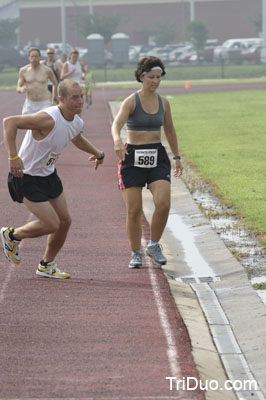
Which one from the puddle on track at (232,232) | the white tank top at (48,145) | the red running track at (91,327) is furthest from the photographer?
the puddle on track at (232,232)

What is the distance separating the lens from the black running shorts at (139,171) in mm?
8781

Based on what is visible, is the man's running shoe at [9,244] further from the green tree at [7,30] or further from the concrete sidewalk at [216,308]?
the green tree at [7,30]

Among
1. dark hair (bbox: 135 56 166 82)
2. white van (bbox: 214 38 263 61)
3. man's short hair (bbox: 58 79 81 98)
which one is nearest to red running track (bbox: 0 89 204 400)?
man's short hair (bbox: 58 79 81 98)

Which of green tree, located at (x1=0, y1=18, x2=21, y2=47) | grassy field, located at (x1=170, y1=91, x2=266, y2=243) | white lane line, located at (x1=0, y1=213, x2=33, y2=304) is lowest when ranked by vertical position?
grassy field, located at (x1=170, y1=91, x2=266, y2=243)

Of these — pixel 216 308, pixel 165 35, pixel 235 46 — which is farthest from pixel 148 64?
pixel 165 35

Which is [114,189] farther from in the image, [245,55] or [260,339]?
[245,55]

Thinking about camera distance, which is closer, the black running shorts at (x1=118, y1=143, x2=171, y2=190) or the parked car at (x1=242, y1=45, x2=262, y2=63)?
the black running shorts at (x1=118, y1=143, x2=171, y2=190)

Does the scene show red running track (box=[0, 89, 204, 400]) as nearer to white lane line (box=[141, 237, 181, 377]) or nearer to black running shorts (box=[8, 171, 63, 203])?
white lane line (box=[141, 237, 181, 377])

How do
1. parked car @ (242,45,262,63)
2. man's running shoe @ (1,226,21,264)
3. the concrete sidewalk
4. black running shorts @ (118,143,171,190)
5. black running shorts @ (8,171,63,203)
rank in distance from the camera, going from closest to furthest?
1. the concrete sidewalk
2. black running shorts @ (8,171,63,203)
3. man's running shoe @ (1,226,21,264)
4. black running shorts @ (118,143,171,190)
5. parked car @ (242,45,262,63)

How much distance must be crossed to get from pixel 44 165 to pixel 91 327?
1695mm

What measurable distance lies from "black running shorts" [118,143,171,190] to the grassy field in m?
1.76

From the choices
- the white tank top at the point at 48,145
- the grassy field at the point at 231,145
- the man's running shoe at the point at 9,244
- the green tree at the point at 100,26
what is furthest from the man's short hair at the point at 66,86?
the green tree at the point at 100,26

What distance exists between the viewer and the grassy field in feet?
40.6

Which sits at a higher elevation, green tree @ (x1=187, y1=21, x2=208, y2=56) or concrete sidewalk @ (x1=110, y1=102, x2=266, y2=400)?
green tree @ (x1=187, y1=21, x2=208, y2=56)
